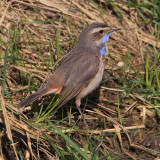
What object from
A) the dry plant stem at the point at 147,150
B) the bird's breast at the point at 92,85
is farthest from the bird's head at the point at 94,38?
the dry plant stem at the point at 147,150

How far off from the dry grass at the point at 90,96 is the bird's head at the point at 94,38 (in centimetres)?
64

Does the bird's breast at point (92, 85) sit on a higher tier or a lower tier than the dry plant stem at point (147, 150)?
higher

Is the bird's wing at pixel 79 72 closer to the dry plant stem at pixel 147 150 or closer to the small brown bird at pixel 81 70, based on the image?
the small brown bird at pixel 81 70

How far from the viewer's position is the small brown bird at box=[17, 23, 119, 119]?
18.7ft

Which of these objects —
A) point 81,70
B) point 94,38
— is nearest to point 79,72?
point 81,70

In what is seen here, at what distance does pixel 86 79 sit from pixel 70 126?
907 millimetres

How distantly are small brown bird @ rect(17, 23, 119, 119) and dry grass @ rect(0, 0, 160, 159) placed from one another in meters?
0.37

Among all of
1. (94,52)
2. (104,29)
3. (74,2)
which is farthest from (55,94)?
(74,2)

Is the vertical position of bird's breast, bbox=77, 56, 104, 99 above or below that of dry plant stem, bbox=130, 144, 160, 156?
above

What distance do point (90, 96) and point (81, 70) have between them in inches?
35.9

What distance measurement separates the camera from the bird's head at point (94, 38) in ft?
20.8

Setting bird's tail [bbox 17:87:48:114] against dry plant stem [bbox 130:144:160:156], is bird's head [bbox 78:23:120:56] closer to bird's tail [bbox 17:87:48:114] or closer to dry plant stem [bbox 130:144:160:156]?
bird's tail [bbox 17:87:48:114]

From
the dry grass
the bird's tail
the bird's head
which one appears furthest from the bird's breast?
the bird's tail

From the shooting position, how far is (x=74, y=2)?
25.6 feet
